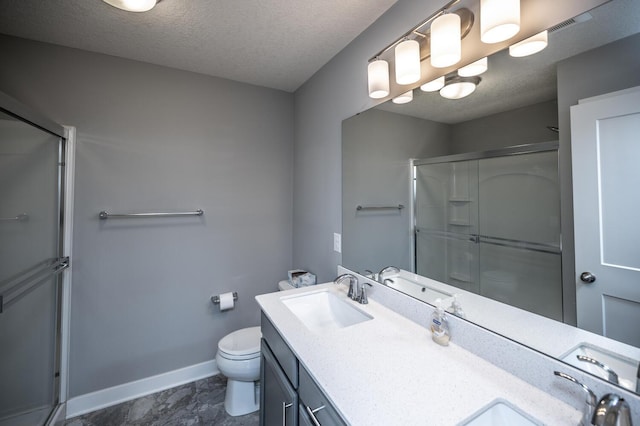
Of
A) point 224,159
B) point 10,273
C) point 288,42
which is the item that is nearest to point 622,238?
point 288,42

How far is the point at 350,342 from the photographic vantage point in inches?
40.3

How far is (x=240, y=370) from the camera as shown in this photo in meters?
1.68

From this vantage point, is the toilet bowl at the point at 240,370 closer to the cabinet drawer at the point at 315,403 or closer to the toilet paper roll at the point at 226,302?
the toilet paper roll at the point at 226,302

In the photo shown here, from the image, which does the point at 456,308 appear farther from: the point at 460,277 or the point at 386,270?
the point at 386,270

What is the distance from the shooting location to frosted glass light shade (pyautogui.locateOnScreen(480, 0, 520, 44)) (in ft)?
2.75

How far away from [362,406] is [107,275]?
201 cm

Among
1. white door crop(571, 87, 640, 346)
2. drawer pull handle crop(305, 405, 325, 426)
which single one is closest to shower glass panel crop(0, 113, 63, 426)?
drawer pull handle crop(305, 405, 325, 426)

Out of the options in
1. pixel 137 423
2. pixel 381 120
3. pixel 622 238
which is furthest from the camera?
pixel 137 423

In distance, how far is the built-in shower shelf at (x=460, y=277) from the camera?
1.06 metres

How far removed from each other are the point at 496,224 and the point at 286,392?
1.05 metres

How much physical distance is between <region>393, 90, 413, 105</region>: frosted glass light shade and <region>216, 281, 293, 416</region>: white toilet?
1716mm

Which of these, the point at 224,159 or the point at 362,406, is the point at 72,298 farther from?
the point at 362,406

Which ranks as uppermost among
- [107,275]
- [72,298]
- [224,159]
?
[224,159]

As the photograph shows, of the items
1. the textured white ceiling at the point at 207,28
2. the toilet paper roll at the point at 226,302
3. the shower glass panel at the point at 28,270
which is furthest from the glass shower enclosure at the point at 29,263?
the toilet paper roll at the point at 226,302
